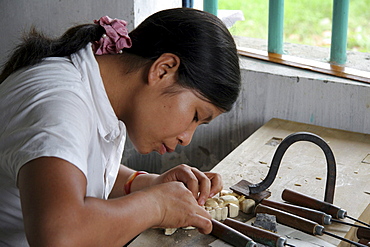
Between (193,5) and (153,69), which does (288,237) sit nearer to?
(153,69)

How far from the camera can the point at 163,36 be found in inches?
55.4

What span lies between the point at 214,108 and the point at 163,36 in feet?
0.81

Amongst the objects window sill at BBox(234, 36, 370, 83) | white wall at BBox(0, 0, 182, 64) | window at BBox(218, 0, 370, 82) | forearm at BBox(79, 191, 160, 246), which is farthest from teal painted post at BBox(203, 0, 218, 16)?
window at BBox(218, 0, 370, 82)

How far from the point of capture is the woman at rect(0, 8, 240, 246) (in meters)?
1.07

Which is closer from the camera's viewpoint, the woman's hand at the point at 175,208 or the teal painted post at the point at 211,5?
the woman's hand at the point at 175,208

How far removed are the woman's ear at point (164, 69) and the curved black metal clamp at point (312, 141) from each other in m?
0.42

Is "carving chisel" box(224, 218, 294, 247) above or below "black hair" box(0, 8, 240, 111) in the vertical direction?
below

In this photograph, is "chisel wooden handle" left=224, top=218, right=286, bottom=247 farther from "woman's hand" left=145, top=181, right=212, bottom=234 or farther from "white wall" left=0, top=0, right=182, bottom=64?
"white wall" left=0, top=0, right=182, bottom=64

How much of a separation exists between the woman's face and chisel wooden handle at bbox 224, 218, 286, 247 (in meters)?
0.27

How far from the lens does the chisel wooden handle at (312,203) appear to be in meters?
1.49

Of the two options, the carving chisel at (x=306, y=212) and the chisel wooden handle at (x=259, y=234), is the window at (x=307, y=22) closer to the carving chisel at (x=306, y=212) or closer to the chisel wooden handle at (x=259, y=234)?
the carving chisel at (x=306, y=212)

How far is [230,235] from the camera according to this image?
1.38 m

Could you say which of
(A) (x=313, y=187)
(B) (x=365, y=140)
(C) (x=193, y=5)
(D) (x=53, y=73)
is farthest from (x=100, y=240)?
(C) (x=193, y=5)

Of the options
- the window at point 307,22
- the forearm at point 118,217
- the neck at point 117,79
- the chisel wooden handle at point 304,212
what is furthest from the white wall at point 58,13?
the window at point 307,22
